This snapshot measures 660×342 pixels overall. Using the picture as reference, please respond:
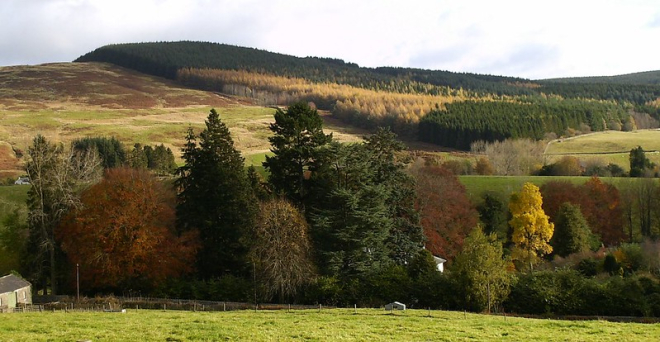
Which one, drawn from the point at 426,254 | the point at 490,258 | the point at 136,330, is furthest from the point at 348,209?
the point at 136,330

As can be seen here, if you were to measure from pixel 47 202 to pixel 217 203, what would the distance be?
1466cm

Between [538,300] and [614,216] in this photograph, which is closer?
[538,300]

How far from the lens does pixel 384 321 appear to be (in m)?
26.0

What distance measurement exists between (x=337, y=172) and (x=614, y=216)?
41254 millimetres

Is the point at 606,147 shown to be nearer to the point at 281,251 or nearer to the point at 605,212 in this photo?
the point at 605,212

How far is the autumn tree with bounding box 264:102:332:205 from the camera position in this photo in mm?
46191

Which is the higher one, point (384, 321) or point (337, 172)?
point (337, 172)

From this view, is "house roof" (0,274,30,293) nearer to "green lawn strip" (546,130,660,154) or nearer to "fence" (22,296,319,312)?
"fence" (22,296,319,312)

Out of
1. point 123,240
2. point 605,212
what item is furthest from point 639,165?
point 123,240

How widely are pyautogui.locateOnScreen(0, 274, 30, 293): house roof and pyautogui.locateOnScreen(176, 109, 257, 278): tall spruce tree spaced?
12611mm

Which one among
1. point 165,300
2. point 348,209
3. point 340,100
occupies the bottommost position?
point 165,300

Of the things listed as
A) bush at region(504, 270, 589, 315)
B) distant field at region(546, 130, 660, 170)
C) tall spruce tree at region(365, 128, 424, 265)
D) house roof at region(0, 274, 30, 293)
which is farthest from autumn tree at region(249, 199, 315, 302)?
distant field at region(546, 130, 660, 170)

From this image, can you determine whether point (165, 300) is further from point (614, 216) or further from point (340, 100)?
point (340, 100)

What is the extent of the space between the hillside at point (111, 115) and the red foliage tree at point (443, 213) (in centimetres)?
5871
